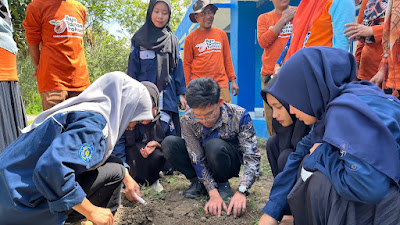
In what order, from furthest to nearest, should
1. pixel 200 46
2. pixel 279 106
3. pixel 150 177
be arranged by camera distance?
pixel 200 46 → pixel 150 177 → pixel 279 106

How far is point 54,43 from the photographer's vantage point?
294 centimetres

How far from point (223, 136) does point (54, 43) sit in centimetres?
180

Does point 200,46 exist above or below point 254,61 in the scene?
above

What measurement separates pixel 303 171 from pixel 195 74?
2.85 metres

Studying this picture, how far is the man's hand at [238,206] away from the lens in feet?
→ 6.63

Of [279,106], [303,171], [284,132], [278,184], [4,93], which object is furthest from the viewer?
[4,93]

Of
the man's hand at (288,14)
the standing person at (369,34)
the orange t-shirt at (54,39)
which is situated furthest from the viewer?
the man's hand at (288,14)

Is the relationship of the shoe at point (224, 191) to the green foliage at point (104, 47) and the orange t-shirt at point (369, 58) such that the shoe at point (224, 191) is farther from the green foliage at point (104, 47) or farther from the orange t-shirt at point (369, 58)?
the green foliage at point (104, 47)

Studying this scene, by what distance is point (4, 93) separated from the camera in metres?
2.33

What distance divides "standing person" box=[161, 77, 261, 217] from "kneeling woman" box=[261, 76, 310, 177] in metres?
0.13

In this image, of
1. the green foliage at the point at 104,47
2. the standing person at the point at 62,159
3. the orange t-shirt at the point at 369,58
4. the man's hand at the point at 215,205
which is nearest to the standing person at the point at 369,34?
the orange t-shirt at the point at 369,58

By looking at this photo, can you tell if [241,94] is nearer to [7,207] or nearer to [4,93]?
[4,93]

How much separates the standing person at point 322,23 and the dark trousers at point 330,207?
106cm

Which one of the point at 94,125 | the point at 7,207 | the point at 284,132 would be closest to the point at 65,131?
the point at 94,125
